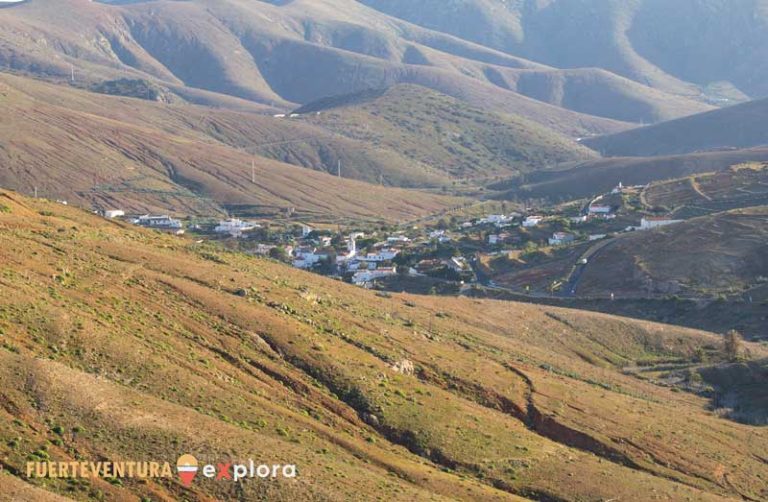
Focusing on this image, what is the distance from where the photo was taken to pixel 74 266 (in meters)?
40.2

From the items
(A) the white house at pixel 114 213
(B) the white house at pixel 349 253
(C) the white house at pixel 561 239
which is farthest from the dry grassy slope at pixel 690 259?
(A) the white house at pixel 114 213

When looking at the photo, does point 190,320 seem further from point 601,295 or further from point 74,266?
point 601,295

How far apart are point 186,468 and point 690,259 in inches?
2871

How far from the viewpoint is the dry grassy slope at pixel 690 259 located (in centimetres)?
8825

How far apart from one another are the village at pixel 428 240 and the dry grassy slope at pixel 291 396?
42470mm

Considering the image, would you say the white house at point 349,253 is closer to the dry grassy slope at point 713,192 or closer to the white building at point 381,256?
the white building at point 381,256

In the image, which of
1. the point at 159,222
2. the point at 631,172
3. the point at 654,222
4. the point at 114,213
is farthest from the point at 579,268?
the point at 631,172

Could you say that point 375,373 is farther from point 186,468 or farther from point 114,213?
point 114,213

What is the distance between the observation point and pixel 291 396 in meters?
35.8

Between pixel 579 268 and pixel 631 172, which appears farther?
pixel 631 172

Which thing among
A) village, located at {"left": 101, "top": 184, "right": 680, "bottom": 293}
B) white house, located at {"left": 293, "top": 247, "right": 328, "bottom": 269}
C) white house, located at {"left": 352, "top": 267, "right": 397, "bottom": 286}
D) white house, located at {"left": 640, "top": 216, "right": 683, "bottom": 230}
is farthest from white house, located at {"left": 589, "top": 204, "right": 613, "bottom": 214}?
white house, located at {"left": 352, "top": 267, "right": 397, "bottom": 286}

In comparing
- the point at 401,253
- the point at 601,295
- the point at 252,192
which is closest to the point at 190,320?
the point at 601,295

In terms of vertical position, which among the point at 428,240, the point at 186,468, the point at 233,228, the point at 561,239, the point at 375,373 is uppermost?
the point at 186,468

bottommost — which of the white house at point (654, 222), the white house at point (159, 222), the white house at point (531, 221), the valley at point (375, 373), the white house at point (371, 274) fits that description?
the white house at point (159, 222)
